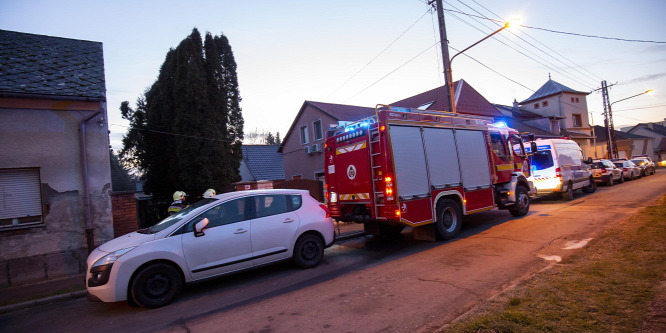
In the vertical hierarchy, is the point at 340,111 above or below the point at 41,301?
above

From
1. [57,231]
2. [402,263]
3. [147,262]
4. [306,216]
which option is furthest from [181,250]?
[57,231]

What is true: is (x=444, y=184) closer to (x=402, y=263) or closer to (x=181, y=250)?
(x=402, y=263)

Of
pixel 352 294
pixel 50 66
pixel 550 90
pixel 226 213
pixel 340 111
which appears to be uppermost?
pixel 550 90

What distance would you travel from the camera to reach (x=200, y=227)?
5.36 meters

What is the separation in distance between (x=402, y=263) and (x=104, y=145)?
748 cm

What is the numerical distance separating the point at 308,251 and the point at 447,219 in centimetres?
368

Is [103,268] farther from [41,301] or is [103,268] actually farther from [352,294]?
[352,294]

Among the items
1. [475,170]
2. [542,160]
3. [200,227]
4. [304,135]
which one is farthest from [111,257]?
[304,135]

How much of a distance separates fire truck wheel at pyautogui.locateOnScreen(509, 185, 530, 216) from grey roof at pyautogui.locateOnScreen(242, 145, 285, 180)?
69.8 ft

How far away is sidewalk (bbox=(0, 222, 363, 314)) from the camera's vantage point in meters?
5.75

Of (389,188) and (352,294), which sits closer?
(352,294)

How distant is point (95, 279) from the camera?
16.1 ft

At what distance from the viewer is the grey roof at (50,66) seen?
7.77 metres

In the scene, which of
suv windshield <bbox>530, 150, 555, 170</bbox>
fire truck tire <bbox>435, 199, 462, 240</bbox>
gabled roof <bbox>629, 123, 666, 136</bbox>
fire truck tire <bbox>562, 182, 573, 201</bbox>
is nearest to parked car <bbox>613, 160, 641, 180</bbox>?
fire truck tire <bbox>562, 182, 573, 201</bbox>
